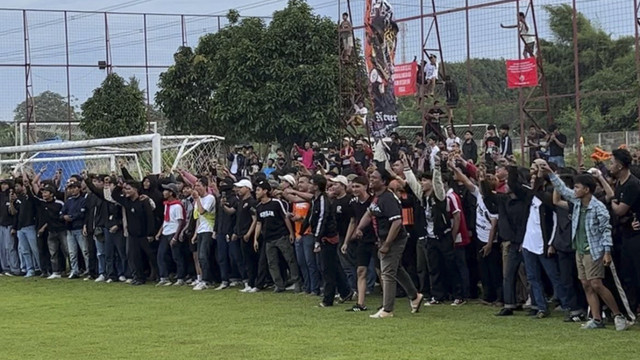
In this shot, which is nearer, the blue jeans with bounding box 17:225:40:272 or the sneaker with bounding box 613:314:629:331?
the sneaker with bounding box 613:314:629:331

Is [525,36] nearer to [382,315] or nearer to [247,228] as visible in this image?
[247,228]

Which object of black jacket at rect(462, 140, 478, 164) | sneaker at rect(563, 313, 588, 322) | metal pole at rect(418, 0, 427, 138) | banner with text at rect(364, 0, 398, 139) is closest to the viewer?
sneaker at rect(563, 313, 588, 322)

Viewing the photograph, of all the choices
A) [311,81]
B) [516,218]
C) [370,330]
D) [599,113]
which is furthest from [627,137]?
[370,330]

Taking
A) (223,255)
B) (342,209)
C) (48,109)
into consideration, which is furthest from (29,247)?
(48,109)

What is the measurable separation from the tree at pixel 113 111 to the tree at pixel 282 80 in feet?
23.1

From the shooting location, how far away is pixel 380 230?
15.2m

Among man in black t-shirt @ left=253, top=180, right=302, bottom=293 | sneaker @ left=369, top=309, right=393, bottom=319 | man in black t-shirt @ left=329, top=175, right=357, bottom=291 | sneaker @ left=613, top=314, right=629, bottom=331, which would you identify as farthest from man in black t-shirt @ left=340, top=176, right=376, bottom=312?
sneaker @ left=613, top=314, right=629, bottom=331

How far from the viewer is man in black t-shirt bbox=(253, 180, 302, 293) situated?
19.1 metres

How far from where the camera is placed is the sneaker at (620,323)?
43.9 ft

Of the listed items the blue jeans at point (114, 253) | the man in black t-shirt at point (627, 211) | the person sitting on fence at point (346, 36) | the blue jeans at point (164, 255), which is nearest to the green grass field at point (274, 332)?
the man in black t-shirt at point (627, 211)

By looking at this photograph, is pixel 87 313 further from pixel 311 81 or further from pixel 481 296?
pixel 311 81

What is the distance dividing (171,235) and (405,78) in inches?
336

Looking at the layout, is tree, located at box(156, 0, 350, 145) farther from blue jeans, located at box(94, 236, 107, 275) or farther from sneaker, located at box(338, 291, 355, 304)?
sneaker, located at box(338, 291, 355, 304)

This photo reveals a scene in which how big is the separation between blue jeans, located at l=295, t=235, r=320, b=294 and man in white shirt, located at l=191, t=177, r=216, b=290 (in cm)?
238
